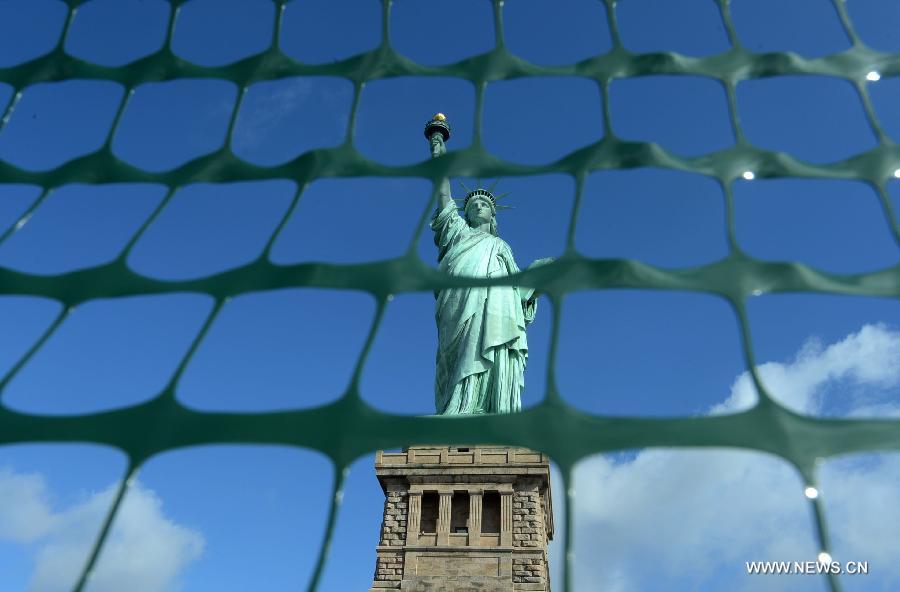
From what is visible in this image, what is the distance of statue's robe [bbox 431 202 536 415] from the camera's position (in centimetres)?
1032

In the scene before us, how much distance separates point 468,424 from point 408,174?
1075 millimetres

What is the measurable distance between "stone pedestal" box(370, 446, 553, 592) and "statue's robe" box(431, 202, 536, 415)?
804 mm

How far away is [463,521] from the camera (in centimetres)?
937

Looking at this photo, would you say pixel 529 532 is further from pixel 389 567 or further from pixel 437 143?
pixel 437 143

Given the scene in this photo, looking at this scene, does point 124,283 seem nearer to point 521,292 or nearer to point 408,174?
point 408,174

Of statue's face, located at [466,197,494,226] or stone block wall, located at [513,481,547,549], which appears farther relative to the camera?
statue's face, located at [466,197,494,226]

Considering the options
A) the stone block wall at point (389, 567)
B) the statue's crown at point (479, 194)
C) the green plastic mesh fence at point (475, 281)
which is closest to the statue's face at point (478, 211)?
the statue's crown at point (479, 194)

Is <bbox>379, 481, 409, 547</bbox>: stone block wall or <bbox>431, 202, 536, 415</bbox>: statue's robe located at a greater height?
<bbox>431, 202, 536, 415</bbox>: statue's robe

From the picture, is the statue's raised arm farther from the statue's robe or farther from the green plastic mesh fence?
the green plastic mesh fence

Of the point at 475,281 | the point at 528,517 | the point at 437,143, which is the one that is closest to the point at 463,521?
the point at 528,517

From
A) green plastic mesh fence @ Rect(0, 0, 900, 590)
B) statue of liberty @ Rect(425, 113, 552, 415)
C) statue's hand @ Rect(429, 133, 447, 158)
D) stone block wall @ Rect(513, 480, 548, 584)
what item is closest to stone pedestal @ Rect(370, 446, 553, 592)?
stone block wall @ Rect(513, 480, 548, 584)

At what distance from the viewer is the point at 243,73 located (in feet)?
10.5

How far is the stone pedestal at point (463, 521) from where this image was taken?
346 inches

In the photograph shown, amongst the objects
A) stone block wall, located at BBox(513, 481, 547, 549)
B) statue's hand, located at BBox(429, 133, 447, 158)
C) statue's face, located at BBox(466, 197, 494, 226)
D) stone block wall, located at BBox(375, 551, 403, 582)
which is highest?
statue's hand, located at BBox(429, 133, 447, 158)
